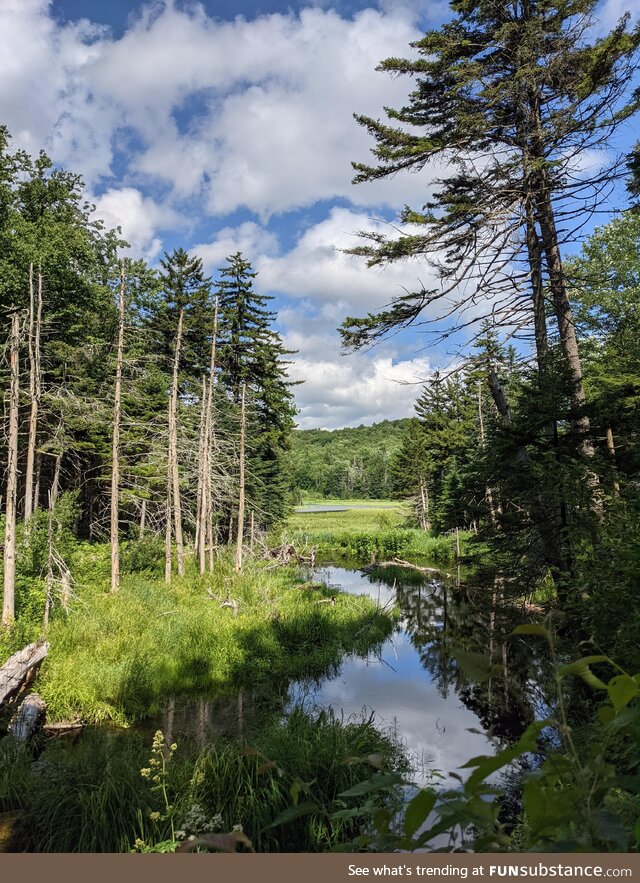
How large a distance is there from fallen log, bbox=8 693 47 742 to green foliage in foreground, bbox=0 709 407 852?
850mm

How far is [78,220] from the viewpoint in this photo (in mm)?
25891

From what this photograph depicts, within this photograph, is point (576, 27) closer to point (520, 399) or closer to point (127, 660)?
point (520, 399)

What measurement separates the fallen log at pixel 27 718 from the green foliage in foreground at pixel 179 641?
0.30m

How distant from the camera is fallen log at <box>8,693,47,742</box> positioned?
8.20 m

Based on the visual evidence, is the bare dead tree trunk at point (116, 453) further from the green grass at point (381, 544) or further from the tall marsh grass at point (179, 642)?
the green grass at point (381, 544)

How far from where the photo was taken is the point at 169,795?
20.1ft

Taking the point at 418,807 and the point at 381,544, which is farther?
the point at 381,544

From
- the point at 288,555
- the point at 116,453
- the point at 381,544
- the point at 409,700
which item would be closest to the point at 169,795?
the point at 409,700

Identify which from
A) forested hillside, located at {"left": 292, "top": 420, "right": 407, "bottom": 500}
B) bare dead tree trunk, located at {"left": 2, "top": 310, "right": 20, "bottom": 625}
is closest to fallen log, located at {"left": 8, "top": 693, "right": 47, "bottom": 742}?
bare dead tree trunk, located at {"left": 2, "top": 310, "right": 20, "bottom": 625}

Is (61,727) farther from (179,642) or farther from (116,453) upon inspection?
(116,453)

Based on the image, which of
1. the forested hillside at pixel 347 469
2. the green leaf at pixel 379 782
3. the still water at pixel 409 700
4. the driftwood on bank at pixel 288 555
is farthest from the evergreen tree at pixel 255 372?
the forested hillside at pixel 347 469

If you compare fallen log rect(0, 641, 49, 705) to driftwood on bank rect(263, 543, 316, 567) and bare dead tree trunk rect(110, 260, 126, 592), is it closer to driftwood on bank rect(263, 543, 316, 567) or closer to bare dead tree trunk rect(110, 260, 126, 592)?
bare dead tree trunk rect(110, 260, 126, 592)

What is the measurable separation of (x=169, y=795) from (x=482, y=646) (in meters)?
10.1
